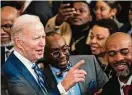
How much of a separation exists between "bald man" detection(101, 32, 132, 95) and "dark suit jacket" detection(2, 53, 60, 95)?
39 centimetres

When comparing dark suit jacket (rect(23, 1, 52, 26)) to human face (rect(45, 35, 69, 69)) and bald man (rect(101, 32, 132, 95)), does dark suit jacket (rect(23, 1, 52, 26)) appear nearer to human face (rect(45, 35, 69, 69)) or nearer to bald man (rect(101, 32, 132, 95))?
human face (rect(45, 35, 69, 69))

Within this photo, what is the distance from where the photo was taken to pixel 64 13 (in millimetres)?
3113

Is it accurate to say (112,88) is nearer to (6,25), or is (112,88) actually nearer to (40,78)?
(40,78)

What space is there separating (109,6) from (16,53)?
1.66m

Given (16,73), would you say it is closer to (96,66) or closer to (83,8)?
(96,66)

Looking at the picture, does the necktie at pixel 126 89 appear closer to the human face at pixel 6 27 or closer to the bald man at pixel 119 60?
the bald man at pixel 119 60

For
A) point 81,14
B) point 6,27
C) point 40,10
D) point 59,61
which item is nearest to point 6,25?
point 6,27

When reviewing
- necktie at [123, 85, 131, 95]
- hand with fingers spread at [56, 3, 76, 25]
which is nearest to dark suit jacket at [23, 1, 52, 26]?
hand with fingers spread at [56, 3, 76, 25]

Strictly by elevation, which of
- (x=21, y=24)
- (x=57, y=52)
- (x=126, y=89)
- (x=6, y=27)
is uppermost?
(x=21, y=24)

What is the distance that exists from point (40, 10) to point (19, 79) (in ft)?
4.66

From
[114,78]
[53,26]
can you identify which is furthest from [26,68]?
[53,26]

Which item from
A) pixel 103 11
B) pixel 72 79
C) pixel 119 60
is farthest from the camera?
pixel 103 11

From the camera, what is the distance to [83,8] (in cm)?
325

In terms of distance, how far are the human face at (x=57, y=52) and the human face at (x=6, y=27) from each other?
59cm
